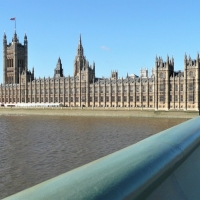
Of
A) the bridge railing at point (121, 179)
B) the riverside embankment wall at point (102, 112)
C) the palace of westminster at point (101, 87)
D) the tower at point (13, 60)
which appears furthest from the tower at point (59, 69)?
the bridge railing at point (121, 179)

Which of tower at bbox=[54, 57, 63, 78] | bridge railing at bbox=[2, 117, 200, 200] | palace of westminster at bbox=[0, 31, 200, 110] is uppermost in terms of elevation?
tower at bbox=[54, 57, 63, 78]

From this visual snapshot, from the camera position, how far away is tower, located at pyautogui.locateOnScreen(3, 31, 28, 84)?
328 feet

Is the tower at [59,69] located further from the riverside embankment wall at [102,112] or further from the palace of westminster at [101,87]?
the riverside embankment wall at [102,112]

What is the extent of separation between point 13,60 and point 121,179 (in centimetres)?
10456

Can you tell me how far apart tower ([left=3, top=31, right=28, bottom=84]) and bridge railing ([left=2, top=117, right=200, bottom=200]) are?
101 metres

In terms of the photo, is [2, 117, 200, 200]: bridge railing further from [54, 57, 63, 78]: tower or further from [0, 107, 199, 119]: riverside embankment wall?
[54, 57, 63, 78]: tower

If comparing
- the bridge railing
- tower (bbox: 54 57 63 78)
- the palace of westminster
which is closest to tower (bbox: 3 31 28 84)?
the palace of westminster

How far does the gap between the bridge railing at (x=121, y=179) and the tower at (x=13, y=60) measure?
101 meters

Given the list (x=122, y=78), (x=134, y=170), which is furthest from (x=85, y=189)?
(x=122, y=78)

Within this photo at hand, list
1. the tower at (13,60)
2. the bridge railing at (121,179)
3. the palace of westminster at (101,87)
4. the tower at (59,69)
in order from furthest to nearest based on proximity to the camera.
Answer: the tower at (13,60) → the tower at (59,69) → the palace of westminster at (101,87) → the bridge railing at (121,179)

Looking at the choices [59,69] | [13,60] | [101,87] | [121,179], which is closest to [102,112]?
[101,87]

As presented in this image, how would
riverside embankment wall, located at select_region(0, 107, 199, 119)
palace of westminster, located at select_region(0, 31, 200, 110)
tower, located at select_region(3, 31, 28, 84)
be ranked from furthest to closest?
1. tower, located at select_region(3, 31, 28, 84)
2. palace of westminster, located at select_region(0, 31, 200, 110)
3. riverside embankment wall, located at select_region(0, 107, 199, 119)

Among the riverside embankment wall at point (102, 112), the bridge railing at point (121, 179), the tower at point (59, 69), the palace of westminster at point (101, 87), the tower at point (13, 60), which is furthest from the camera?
the tower at point (13, 60)

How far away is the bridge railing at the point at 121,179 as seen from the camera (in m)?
1.04
